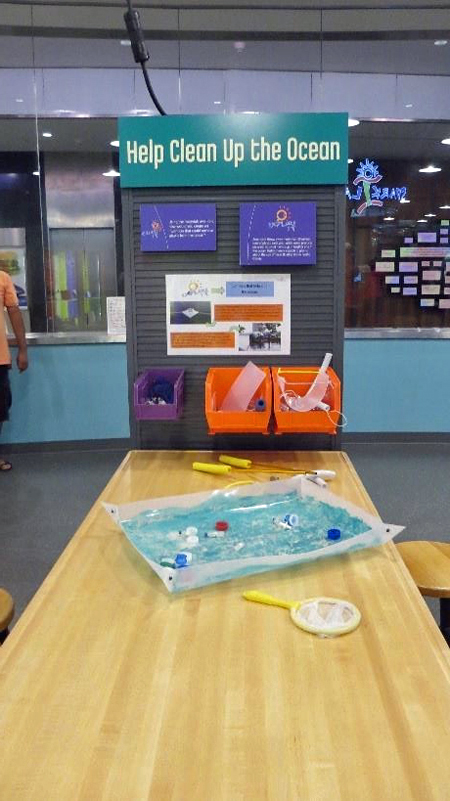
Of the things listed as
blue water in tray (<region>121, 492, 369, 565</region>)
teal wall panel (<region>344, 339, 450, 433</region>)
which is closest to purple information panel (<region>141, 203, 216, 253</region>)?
blue water in tray (<region>121, 492, 369, 565</region>)

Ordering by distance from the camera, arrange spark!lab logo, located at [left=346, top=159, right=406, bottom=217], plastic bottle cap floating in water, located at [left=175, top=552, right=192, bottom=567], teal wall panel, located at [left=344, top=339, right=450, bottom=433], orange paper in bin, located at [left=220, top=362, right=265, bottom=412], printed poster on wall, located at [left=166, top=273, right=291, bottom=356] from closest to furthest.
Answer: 1. plastic bottle cap floating in water, located at [left=175, top=552, right=192, bottom=567]
2. orange paper in bin, located at [left=220, top=362, right=265, bottom=412]
3. printed poster on wall, located at [left=166, top=273, right=291, bottom=356]
4. teal wall panel, located at [left=344, top=339, right=450, bottom=433]
5. spark!lab logo, located at [left=346, top=159, right=406, bottom=217]

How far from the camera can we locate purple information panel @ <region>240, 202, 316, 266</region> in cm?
218

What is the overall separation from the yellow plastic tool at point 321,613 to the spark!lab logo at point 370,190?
16.0 ft

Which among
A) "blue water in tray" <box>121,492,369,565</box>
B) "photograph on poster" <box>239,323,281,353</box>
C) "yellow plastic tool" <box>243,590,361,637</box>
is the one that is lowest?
"yellow plastic tool" <box>243,590,361,637</box>

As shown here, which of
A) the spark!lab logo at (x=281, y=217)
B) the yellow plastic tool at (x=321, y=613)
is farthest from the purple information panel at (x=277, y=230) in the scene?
the yellow plastic tool at (x=321, y=613)

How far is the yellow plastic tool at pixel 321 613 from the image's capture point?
1.12 m

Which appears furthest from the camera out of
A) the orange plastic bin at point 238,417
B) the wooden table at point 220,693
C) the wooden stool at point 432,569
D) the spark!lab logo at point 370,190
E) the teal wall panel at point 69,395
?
the spark!lab logo at point 370,190

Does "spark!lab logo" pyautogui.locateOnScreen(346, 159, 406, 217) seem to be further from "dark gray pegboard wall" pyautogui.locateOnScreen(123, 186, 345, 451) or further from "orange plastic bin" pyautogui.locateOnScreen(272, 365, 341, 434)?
"orange plastic bin" pyautogui.locateOnScreen(272, 365, 341, 434)

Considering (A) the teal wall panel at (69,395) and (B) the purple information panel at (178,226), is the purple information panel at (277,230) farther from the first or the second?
(A) the teal wall panel at (69,395)

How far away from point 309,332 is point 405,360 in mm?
3389

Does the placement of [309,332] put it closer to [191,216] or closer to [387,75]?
[191,216]

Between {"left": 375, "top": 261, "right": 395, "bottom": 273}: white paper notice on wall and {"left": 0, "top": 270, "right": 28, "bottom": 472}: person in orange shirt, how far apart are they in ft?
9.63

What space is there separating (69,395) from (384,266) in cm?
281

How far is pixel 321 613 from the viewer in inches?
46.5
